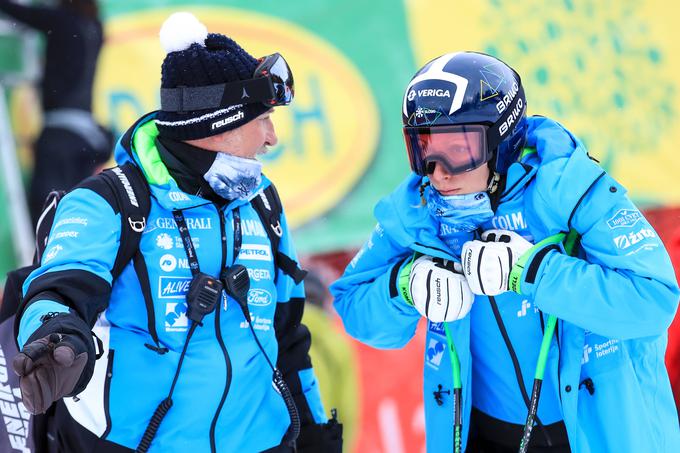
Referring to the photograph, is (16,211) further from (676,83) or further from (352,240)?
(676,83)

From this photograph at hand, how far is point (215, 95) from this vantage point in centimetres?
282

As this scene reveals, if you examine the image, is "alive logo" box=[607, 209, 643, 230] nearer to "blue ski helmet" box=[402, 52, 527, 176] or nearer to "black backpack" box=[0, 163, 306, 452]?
"blue ski helmet" box=[402, 52, 527, 176]

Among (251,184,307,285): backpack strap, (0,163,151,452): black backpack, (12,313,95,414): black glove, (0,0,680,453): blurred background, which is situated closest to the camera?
(12,313,95,414): black glove

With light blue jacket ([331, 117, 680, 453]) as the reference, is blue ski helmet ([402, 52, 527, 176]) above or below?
above

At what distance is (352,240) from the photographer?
484 centimetres

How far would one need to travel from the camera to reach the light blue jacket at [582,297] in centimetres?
252

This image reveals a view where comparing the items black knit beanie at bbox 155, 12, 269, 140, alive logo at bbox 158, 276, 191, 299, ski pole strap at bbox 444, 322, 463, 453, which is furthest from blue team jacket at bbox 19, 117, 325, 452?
ski pole strap at bbox 444, 322, 463, 453

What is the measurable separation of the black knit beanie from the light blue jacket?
0.62 meters

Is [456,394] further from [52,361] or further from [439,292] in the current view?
[52,361]

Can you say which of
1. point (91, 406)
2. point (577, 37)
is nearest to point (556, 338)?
point (91, 406)

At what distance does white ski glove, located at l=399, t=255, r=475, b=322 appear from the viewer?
270 centimetres

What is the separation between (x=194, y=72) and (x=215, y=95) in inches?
4.0

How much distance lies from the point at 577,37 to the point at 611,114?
20.7 inches

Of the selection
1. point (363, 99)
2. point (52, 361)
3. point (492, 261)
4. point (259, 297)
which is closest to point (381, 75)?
→ point (363, 99)
